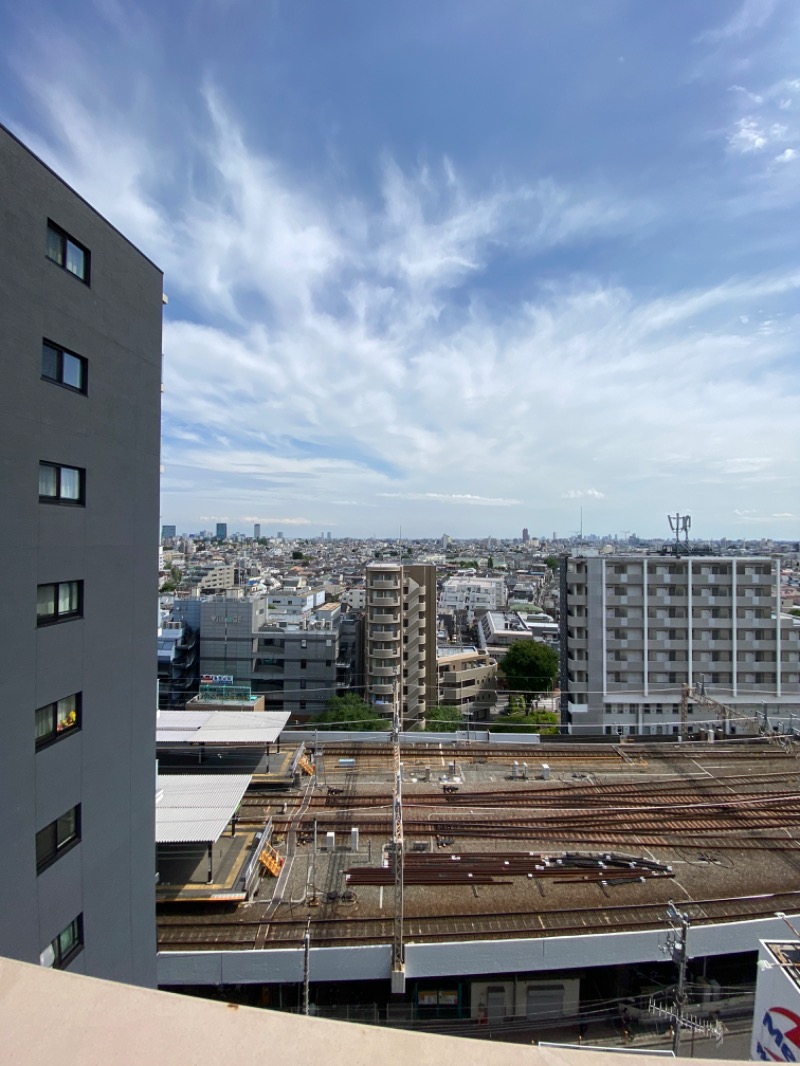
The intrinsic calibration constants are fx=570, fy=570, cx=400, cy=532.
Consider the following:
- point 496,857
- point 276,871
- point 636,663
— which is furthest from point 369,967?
point 636,663

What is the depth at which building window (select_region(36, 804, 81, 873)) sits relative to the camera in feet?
12.5

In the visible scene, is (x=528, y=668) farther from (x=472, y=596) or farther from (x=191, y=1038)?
(x=472, y=596)

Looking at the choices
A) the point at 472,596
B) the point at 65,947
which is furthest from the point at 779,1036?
the point at 472,596

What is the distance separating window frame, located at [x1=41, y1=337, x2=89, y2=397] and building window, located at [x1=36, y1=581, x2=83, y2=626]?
140 cm

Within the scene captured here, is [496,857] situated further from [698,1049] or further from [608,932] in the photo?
[698,1049]

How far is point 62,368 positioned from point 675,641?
20719mm

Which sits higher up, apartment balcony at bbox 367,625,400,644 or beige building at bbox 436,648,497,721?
apartment balcony at bbox 367,625,400,644

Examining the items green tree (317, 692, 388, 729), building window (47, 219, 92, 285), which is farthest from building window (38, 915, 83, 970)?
green tree (317, 692, 388, 729)

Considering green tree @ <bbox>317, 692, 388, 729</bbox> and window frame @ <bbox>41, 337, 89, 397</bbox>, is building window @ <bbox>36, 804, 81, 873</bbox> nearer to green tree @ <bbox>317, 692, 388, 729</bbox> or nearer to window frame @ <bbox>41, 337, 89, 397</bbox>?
window frame @ <bbox>41, 337, 89, 397</bbox>

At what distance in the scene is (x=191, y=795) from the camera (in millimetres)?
8688

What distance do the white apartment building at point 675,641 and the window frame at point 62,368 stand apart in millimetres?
18512

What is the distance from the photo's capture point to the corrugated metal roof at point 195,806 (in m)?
7.46

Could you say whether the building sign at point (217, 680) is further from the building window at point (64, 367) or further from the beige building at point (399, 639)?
the building window at point (64, 367)

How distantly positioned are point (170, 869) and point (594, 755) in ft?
30.9
